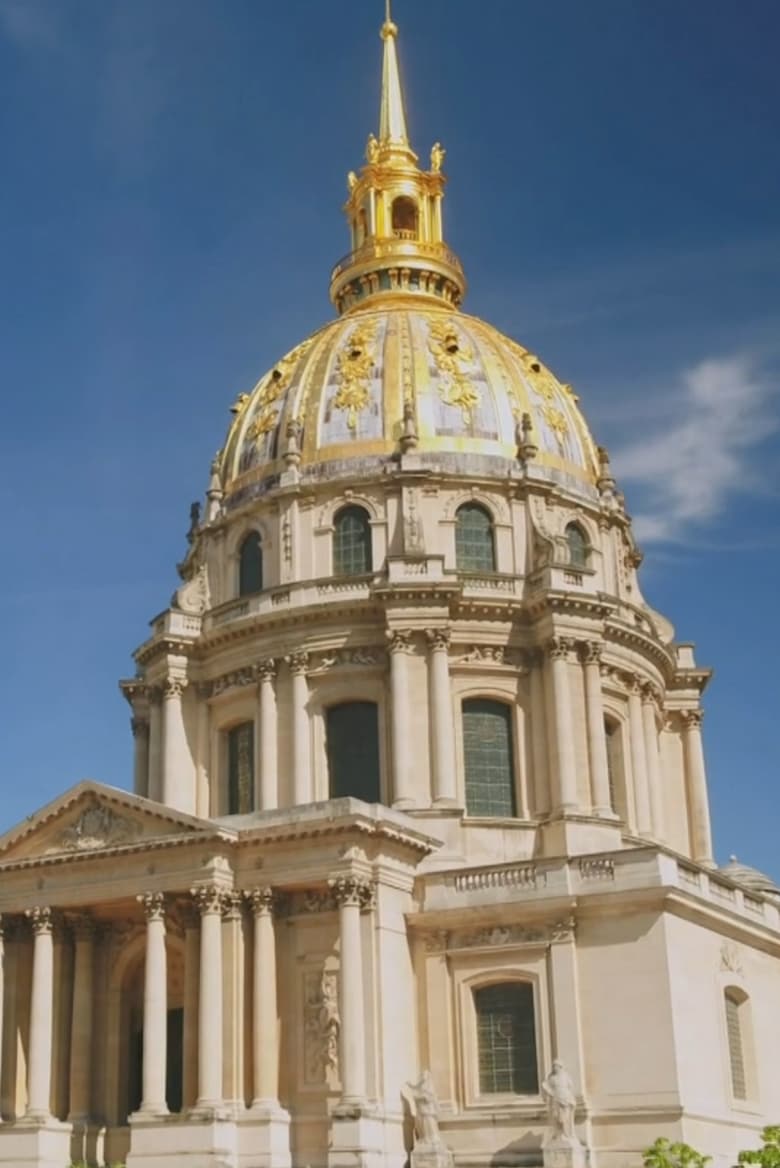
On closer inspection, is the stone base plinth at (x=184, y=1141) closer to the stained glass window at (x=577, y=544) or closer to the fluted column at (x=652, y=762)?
the fluted column at (x=652, y=762)

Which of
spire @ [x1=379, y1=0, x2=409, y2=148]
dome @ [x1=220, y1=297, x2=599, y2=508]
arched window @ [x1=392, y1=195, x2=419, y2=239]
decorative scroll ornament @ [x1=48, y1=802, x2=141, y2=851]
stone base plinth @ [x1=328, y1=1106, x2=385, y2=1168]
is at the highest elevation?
spire @ [x1=379, y1=0, x2=409, y2=148]

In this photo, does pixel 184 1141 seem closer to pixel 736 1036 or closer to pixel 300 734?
pixel 300 734

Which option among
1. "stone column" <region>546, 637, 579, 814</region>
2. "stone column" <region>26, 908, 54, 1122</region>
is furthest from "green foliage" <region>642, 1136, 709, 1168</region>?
"stone column" <region>26, 908, 54, 1122</region>

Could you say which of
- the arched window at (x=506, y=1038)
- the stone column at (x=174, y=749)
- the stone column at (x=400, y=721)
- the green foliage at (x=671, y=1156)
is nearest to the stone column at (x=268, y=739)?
the stone column at (x=174, y=749)

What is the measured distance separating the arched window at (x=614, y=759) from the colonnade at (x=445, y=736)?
38cm

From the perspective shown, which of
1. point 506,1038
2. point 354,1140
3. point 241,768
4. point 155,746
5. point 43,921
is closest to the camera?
point 354,1140

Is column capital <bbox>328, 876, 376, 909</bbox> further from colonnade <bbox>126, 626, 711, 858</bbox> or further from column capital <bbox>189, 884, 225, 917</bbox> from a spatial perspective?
colonnade <bbox>126, 626, 711, 858</bbox>

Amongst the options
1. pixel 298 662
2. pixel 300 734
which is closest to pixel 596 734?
pixel 300 734

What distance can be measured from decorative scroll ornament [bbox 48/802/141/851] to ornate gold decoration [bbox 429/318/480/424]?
19.3 m

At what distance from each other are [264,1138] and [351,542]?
68.3 ft

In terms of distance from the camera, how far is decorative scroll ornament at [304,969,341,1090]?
4347cm

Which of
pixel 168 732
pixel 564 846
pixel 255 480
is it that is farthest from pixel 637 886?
pixel 255 480

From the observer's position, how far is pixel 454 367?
59594 millimetres

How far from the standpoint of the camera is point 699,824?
60.7 meters
